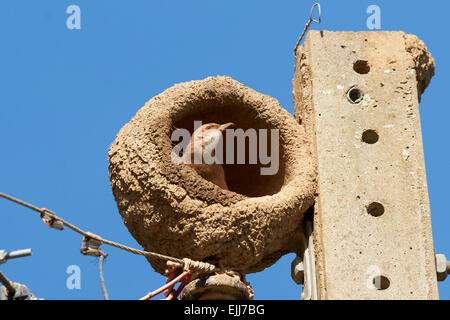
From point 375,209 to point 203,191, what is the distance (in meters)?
1.61

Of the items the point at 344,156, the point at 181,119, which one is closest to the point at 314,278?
the point at 344,156

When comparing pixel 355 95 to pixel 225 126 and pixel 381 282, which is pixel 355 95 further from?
pixel 381 282

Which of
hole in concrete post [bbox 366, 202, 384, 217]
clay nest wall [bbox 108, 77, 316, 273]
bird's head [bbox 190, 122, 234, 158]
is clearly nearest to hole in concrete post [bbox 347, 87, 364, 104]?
clay nest wall [bbox 108, 77, 316, 273]

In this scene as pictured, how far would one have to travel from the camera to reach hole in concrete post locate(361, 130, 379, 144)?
492 inches

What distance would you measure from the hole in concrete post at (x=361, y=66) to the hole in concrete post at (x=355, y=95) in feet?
0.95

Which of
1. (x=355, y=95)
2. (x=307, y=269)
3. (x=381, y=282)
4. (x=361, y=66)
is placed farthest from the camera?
(x=361, y=66)

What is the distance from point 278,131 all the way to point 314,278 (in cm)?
153

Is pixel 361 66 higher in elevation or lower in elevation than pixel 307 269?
higher

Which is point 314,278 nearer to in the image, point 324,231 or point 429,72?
point 324,231

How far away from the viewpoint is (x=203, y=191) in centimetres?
1180

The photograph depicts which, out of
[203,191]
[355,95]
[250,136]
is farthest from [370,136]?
[203,191]

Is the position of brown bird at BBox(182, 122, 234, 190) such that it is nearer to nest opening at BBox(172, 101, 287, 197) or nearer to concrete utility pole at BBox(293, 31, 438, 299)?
nest opening at BBox(172, 101, 287, 197)

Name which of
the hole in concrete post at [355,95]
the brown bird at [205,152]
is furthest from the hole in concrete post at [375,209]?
the brown bird at [205,152]

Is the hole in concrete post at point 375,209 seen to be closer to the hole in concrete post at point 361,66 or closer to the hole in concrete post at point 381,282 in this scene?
the hole in concrete post at point 381,282
